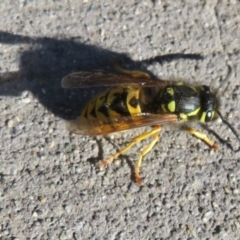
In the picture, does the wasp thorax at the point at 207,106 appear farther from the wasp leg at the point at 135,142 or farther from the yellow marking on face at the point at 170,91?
the wasp leg at the point at 135,142

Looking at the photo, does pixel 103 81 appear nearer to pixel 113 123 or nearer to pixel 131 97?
pixel 131 97

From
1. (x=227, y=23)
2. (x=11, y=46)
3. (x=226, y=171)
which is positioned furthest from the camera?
(x=227, y=23)

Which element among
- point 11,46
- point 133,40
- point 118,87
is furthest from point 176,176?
point 11,46

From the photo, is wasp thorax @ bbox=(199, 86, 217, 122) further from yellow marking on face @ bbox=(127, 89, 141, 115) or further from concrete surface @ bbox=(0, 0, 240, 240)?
yellow marking on face @ bbox=(127, 89, 141, 115)

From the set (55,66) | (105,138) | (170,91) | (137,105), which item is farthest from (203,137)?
(55,66)

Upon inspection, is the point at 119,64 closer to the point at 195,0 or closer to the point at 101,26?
the point at 101,26

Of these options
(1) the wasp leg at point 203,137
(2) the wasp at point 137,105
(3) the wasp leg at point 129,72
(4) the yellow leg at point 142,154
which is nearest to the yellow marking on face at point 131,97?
(2) the wasp at point 137,105
